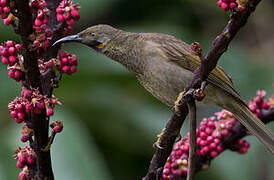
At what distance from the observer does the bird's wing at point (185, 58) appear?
282 cm

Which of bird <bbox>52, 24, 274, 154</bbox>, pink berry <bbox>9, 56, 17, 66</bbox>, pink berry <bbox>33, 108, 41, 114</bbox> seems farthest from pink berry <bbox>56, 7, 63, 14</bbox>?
bird <bbox>52, 24, 274, 154</bbox>

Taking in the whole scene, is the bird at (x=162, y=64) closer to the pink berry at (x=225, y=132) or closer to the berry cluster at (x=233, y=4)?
the pink berry at (x=225, y=132)

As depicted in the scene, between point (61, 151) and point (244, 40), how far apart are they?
2830 mm

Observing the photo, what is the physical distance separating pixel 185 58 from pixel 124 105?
101 cm

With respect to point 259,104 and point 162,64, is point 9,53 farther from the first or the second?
point 162,64

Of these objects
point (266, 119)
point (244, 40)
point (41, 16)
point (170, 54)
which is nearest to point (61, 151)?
point (170, 54)

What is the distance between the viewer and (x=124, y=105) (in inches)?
155

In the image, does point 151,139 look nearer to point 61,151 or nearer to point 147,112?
point 147,112

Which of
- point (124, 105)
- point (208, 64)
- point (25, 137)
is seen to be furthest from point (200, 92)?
point (124, 105)

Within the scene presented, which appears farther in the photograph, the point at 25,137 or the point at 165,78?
the point at 165,78

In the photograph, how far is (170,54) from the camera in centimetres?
309

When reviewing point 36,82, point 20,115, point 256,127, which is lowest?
point 256,127

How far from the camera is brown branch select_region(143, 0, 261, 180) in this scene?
1427 mm

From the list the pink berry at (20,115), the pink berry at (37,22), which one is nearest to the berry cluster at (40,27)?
the pink berry at (37,22)
